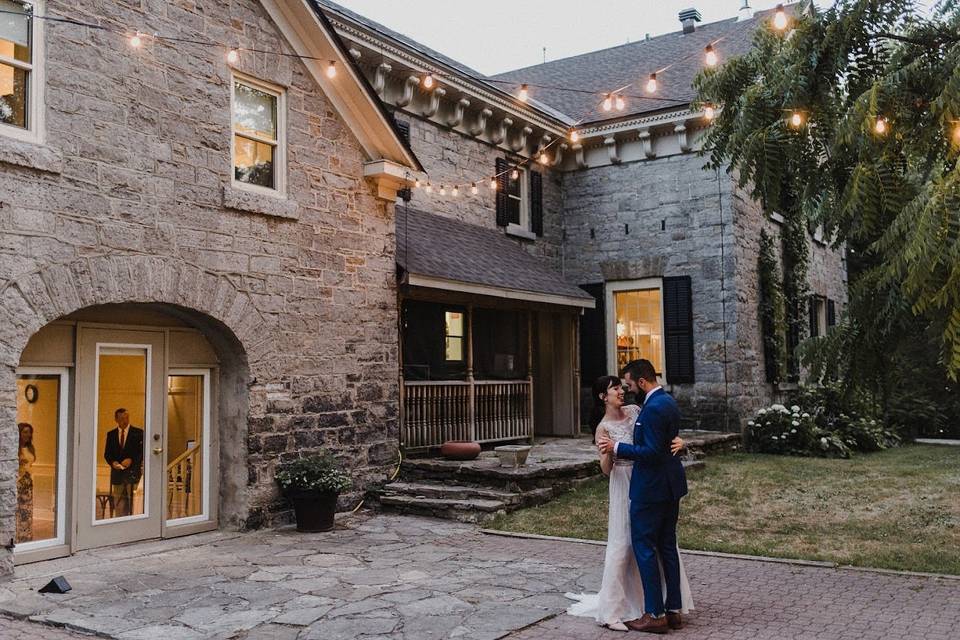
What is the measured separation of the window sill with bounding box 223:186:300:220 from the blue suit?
16.8 ft

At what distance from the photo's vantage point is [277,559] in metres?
7.96

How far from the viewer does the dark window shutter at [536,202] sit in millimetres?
16750

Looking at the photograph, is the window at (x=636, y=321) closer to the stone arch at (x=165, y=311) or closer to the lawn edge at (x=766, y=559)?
the lawn edge at (x=766, y=559)

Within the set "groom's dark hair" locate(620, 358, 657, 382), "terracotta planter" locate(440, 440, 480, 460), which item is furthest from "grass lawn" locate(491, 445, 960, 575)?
"groom's dark hair" locate(620, 358, 657, 382)

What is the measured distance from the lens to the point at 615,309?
1711 cm

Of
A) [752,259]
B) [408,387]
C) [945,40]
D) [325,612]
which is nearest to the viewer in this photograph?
[325,612]

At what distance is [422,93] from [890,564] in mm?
9408

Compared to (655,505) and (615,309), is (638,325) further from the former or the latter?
(655,505)

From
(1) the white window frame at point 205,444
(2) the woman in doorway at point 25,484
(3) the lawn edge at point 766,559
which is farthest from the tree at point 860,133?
(2) the woman in doorway at point 25,484

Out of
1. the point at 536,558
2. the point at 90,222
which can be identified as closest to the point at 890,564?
the point at 536,558

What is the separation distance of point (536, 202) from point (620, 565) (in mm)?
11662

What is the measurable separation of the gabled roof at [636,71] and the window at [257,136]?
25.9ft

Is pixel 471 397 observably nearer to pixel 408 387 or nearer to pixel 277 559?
pixel 408 387

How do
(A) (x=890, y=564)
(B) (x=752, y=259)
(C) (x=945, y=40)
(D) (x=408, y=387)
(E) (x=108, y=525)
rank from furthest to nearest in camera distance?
1. (B) (x=752, y=259)
2. (D) (x=408, y=387)
3. (E) (x=108, y=525)
4. (A) (x=890, y=564)
5. (C) (x=945, y=40)
